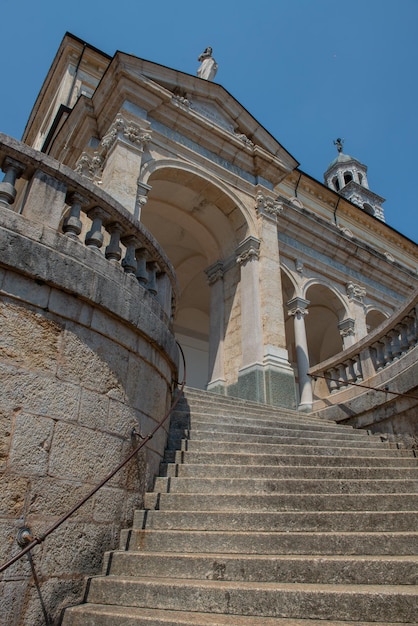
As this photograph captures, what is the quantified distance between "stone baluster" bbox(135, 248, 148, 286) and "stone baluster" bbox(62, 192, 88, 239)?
35.3 inches

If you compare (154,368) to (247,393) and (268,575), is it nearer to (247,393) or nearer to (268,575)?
(268,575)

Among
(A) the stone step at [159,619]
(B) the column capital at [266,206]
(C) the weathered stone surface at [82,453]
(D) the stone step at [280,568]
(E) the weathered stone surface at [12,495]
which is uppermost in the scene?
(B) the column capital at [266,206]

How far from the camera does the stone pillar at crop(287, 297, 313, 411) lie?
37.2 ft

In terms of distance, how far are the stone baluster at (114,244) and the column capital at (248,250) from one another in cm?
711

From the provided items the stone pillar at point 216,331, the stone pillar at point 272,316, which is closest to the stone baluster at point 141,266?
the stone pillar at point 272,316

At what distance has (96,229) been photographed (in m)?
3.99

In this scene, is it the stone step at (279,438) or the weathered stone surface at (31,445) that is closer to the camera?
the weathered stone surface at (31,445)

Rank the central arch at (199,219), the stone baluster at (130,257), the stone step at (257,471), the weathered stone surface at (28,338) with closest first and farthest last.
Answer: the weathered stone surface at (28,338) < the stone step at (257,471) < the stone baluster at (130,257) < the central arch at (199,219)

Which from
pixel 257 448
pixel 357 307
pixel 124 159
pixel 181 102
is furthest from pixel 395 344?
pixel 357 307

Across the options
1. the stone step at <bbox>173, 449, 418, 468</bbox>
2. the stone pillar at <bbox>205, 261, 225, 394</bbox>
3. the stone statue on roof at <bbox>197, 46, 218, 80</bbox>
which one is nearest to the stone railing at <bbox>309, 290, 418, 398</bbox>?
the stone step at <bbox>173, 449, 418, 468</bbox>

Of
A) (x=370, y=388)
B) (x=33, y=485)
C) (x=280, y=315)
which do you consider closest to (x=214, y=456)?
(x=33, y=485)

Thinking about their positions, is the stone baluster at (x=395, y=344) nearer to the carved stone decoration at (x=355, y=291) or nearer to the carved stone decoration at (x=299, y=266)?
the carved stone decoration at (x=299, y=266)

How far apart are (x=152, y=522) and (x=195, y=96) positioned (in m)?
11.5

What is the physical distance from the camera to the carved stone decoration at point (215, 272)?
12069 mm
